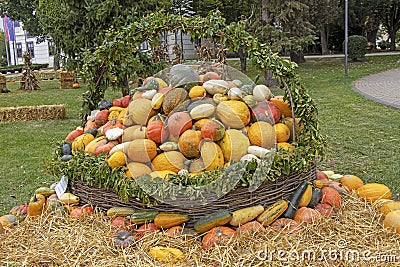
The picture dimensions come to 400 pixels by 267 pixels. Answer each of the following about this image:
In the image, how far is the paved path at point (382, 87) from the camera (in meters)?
9.77

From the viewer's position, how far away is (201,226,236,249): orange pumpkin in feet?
8.54

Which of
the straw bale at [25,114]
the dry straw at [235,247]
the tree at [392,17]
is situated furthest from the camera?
the tree at [392,17]

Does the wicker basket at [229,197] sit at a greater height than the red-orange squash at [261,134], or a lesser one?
lesser

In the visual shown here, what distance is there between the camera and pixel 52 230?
116 inches

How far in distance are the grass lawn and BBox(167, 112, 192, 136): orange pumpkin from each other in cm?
137

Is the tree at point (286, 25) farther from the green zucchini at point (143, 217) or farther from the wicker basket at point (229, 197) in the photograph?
the green zucchini at point (143, 217)

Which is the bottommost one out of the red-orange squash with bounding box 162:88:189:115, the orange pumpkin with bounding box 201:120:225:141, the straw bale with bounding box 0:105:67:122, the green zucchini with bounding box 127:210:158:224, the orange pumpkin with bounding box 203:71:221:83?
the green zucchini with bounding box 127:210:158:224

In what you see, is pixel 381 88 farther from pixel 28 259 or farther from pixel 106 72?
pixel 28 259

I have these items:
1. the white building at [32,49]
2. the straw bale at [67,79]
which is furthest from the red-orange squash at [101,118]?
the white building at [32,49]

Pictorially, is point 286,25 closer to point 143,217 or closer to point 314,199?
point 314,199

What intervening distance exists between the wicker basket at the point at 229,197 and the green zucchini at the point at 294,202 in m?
0.05

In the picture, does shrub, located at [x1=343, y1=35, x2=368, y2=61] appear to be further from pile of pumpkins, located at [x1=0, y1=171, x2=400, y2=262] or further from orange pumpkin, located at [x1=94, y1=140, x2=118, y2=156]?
orange pumpkin, located at [x1=94, y1=140, x2=118, y2=156]

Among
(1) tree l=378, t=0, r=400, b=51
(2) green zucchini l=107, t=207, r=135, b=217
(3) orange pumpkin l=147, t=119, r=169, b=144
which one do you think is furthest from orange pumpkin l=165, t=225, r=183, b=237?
(1) tree l=378, t=0, r=400, b=51

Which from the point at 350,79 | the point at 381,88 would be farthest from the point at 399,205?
the point at 350,79
